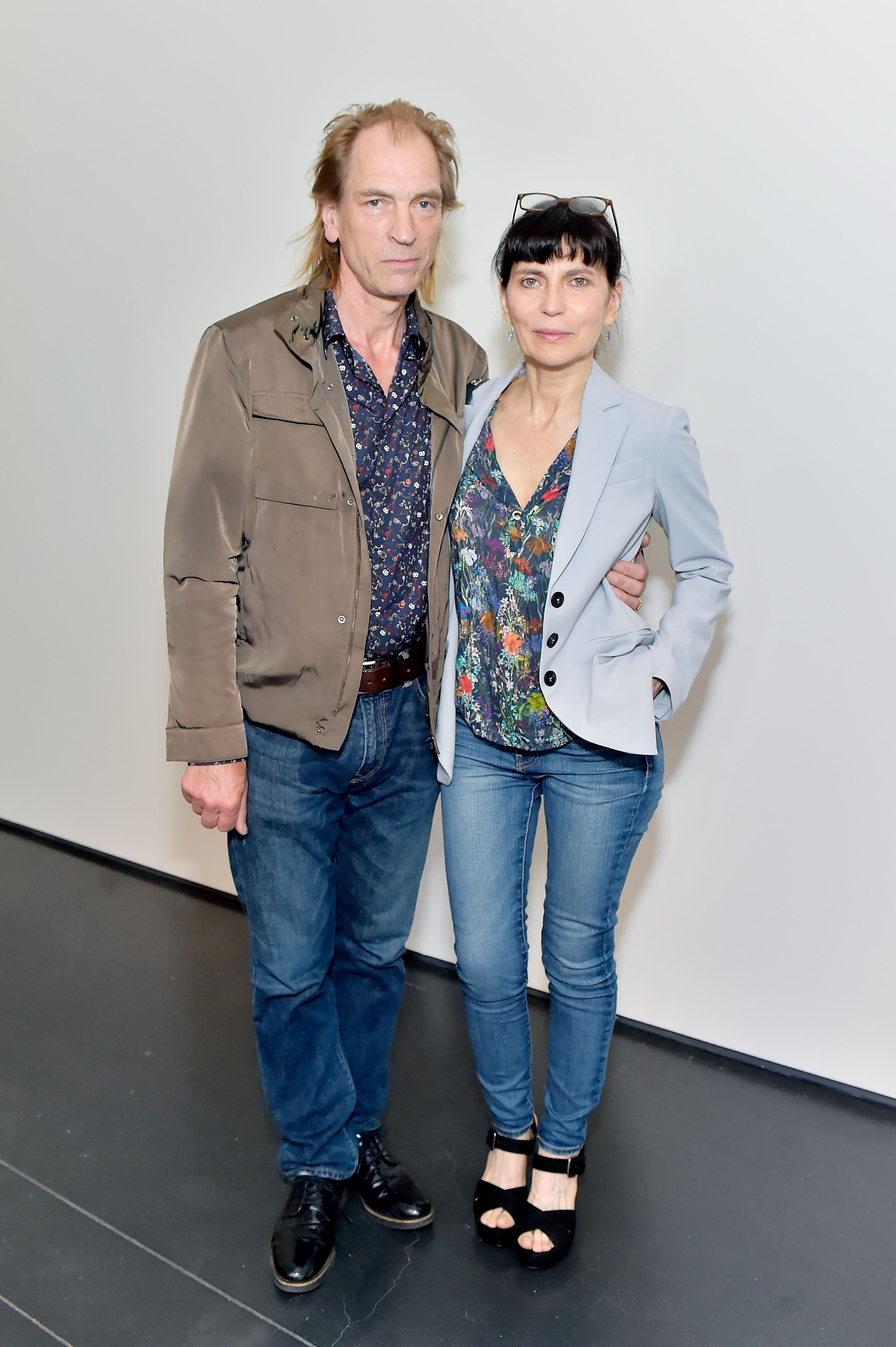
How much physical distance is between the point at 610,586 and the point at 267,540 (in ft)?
1.83

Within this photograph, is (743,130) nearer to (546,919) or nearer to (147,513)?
(546,919)

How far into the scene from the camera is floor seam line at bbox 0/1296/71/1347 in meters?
1.72

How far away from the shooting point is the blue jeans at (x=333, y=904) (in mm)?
1765

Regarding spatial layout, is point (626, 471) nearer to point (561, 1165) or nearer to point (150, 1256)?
point (561, 1165)

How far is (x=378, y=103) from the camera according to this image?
2.45m

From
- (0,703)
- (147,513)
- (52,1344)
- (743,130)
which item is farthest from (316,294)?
(0,703)

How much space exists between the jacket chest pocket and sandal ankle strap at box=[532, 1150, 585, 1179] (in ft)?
3.96

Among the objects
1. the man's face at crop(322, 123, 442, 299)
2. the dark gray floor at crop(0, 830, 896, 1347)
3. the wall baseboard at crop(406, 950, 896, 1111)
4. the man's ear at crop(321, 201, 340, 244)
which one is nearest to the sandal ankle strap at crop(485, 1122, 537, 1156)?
the dark gray floor at crop(0, 830, 896, 1347)

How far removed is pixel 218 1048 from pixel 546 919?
3.45ft

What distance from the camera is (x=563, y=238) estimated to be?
165 cm

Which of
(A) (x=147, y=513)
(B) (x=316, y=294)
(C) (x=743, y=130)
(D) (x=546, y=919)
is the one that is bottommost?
(D) (x=546, y=919)

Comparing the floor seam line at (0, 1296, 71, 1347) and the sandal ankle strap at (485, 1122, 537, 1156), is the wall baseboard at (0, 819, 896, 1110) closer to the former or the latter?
the sandal ankle strap at (485, 1122, 537, 1156)

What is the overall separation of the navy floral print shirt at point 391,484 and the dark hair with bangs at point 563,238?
0.88ft

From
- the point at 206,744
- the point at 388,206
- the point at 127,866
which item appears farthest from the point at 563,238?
the point at 127,866
